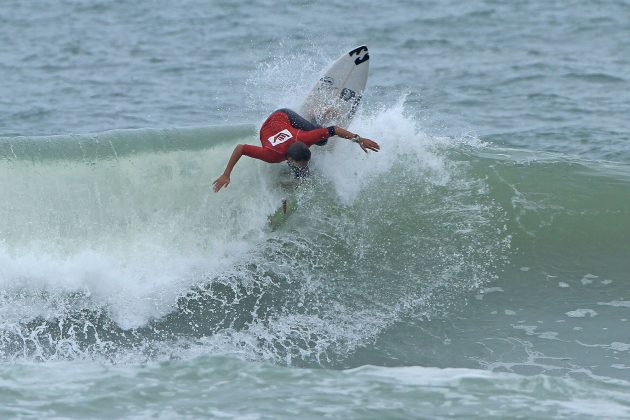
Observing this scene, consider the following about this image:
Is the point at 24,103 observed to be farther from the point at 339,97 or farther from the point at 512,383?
the point at 512,383

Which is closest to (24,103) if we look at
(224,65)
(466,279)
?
(224,65)

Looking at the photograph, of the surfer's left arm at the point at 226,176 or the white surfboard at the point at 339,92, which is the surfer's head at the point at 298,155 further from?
the white surfboard at the point at 339,92

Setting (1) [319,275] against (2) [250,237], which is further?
(2) [250,237]

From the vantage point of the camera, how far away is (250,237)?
1039cm

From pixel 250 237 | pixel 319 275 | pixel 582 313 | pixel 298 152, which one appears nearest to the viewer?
pixel 298 152

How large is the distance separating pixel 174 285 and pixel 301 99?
7.78 ft

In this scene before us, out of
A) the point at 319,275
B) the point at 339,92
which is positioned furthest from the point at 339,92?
the point at 319,275

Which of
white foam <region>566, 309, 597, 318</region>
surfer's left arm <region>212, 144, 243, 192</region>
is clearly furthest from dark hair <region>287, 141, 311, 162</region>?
white foam <region>566, 309, 597, 318</region>

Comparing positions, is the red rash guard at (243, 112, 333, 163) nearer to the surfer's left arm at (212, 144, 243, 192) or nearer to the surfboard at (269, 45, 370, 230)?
the surfer's left arm at (212, 144, 243, 192)

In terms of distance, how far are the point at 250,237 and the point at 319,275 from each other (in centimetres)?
77

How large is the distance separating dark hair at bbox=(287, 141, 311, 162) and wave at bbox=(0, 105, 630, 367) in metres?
0.70

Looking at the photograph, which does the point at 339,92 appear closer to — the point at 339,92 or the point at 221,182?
the point at 339,92

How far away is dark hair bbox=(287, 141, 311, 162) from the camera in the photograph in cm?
953

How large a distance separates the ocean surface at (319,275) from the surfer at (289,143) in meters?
0.54
